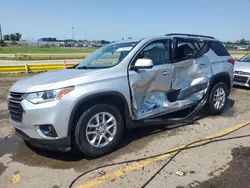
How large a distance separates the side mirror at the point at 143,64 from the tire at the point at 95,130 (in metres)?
0.76

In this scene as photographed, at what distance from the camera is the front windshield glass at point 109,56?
4.04m

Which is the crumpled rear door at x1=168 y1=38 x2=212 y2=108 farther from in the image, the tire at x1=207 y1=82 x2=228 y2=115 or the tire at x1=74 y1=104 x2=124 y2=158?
the tire at x1=74 y1=104 x2=124 y2=158

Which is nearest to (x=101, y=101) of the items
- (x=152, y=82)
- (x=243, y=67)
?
(x=152, y=82)

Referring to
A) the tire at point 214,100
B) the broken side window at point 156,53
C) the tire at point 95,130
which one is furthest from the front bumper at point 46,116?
the tire at point 214,100

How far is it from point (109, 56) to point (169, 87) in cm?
126

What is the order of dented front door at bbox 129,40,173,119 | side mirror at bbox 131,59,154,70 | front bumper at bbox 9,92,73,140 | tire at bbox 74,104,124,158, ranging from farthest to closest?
dented front door at bbox 129,40,173,119, side mirror at bbox 131,59,154,70, tire at bbox 74,104,124,158, front bumper at bbox 9,92,73,140

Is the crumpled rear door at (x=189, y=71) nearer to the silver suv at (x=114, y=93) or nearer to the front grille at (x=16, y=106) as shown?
the silver suv at (x=114, y=93)

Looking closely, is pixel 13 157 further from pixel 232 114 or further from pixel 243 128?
pixel 232 114

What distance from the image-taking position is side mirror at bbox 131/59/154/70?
3.80m

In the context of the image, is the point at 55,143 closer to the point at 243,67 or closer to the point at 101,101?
the point at 101,101

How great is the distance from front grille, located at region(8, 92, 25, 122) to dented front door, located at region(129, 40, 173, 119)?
5.41 feet

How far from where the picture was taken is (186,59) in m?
4.83

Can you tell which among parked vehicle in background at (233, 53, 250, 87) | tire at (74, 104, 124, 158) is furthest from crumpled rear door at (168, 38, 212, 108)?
parked vehicle in background at (233, 53, 250, 87)

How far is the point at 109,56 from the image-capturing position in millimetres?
4426
